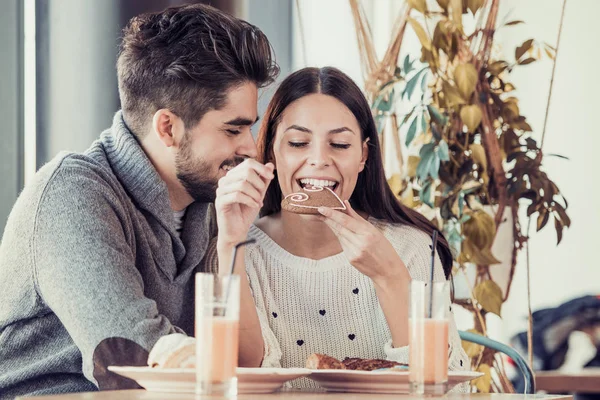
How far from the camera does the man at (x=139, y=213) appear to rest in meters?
1.82

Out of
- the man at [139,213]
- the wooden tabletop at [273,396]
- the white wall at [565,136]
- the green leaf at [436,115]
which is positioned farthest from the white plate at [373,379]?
the white wall at [565,136]

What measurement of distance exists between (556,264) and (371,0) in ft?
5.46

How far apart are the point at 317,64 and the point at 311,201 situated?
2.03 metres

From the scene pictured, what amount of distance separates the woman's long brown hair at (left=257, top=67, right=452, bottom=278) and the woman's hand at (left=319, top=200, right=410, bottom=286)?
0.38 metres

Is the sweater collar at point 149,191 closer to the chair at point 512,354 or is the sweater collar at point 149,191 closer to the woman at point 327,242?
the woman at point 327,242

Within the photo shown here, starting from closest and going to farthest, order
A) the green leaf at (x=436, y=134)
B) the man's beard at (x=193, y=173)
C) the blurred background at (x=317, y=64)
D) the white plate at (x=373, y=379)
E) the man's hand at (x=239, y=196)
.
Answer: the white plate at (x=373, y=379), the man's hand at (x=239, y=196), the man's beard at (x=193, y=173), the blurred background at (x=317, y=64), the green leaf at (x=436, y=134)

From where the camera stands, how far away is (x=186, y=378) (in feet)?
4.63

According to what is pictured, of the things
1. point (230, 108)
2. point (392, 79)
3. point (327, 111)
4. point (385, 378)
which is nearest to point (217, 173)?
point (230, 108)

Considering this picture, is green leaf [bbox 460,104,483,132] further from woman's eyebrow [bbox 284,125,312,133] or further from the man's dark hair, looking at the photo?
the man's dark hair

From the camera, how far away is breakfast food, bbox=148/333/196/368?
147cm

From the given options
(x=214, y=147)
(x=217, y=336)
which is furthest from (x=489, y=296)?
(x=217, y=336)

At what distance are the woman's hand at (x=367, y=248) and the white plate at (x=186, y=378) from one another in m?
0.68

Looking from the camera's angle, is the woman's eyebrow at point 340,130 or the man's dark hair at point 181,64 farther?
the woman's eyebrow at point 340,130

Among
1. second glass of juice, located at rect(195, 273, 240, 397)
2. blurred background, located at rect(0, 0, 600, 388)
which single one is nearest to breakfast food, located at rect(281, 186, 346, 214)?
blurred background, located at rect(0, 0, 600, 388)
